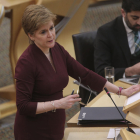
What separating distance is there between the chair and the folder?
758 mm

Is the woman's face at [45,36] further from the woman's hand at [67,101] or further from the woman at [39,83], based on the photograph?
the woman's hand at [67,101]

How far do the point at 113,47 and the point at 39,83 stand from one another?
114 centimetres

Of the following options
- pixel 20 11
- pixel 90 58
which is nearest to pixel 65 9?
pixel 20 11

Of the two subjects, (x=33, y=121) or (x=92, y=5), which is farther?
(x=92, y=5)

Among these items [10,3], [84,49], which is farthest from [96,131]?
[10,3]

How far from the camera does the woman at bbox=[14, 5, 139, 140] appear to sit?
4.10 ft

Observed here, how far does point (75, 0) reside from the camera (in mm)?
3111

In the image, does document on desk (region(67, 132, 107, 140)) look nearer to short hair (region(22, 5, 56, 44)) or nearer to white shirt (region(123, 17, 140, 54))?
short hair (region(22, 5, 56, 44))

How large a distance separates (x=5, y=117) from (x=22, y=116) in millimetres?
1908

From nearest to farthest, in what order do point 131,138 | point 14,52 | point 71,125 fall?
point 131,138 < point 71,125 < point 14,52

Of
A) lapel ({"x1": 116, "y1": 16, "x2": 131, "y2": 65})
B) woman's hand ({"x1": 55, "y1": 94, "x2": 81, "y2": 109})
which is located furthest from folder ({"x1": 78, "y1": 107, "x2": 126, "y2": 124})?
lapel ({"x1": 116, "y1": 16, "x2": 131, "y2": 65})

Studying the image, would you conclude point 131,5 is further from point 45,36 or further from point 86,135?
point 86,135

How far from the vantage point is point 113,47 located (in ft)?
7.51

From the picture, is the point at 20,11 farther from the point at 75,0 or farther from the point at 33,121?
the point at 33,121
